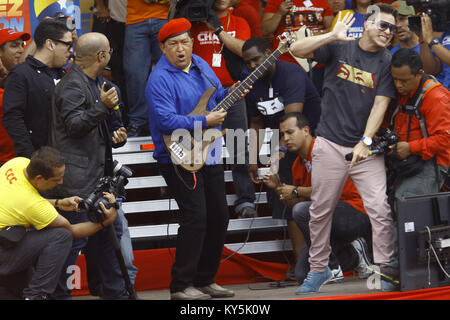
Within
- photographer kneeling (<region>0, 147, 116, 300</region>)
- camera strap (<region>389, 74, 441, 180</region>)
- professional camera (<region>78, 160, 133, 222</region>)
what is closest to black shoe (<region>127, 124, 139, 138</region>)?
professional camera (<region>78, 160, 133, 222</region>)

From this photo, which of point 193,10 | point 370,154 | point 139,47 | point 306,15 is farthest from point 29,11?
point 370,154

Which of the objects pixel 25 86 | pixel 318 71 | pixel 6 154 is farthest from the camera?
pixel 318 71

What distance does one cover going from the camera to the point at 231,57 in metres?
6.96

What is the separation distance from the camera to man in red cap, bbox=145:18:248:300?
18.4 feet

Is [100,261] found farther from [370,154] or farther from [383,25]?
[383,25]

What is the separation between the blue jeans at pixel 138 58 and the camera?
7.06 metres

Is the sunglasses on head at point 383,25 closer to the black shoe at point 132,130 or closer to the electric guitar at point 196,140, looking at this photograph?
the electric guitar at point 196,140

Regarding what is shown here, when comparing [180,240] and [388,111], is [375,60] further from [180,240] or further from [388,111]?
[180,240]

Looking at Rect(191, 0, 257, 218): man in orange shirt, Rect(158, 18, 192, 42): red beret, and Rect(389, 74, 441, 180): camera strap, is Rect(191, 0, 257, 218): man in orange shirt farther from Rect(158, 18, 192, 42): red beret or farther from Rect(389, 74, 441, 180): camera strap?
Rect(389, 74, 441, 180): camera strap

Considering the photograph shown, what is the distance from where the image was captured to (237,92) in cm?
583

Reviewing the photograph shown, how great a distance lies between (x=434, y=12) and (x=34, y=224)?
3.59 metres

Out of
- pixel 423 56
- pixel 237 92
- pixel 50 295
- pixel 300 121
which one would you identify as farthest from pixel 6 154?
pixel 423 56

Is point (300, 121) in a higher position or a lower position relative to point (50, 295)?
higher

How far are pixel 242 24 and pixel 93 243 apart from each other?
2624mm
